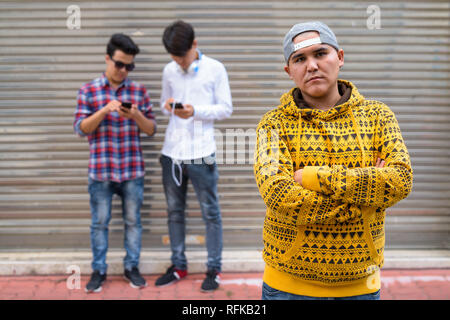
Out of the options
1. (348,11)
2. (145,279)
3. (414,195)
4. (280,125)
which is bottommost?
(145,279)

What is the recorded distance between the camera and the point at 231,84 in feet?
15.6

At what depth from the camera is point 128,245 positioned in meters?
4.32

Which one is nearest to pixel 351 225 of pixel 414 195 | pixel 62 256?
pixel 414 195

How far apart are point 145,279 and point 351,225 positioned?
10.2 ft

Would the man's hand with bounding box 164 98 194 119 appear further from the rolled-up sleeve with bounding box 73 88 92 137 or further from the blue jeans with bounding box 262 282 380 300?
the blue jeans with bounding box 262 282 380 300

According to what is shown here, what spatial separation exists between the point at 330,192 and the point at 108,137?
2.76 metres

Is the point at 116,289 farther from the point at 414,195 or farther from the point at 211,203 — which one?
the point at 414,195

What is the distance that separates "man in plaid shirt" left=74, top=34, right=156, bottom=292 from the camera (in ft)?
13.0

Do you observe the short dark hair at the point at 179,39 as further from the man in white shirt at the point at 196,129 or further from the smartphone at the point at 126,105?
the smartphone at the point at 126,105

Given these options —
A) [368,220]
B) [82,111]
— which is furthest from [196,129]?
[368,220]
